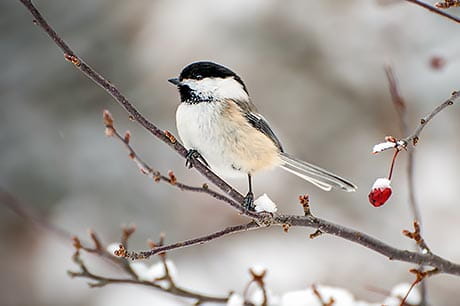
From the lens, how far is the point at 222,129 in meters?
1.77

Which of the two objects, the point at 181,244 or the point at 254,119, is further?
the point at 254,119

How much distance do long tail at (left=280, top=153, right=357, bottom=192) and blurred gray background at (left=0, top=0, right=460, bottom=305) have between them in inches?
84.8

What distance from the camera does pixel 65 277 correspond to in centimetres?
419

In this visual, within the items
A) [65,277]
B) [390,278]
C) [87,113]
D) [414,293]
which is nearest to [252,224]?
[414,293]

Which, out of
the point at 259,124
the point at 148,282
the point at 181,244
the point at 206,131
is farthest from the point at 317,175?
the point at 181,244

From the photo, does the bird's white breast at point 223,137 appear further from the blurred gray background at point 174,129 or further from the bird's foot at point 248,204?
the blurred gray background at point 174,129

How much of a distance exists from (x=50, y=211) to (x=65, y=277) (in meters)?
0.53

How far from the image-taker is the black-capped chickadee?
1749 millimetres

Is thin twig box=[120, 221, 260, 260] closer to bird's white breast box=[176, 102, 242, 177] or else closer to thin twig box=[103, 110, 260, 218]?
thin twig box=[103, 110, 260, 218]

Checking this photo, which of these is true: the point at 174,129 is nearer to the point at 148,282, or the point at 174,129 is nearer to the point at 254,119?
the point at 254,119

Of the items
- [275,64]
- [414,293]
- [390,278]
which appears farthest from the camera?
[275,64]

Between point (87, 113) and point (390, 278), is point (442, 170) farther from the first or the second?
point (87, 113)

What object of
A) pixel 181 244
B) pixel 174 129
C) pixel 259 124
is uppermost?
pixel 174 129

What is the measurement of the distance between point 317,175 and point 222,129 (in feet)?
1.09
